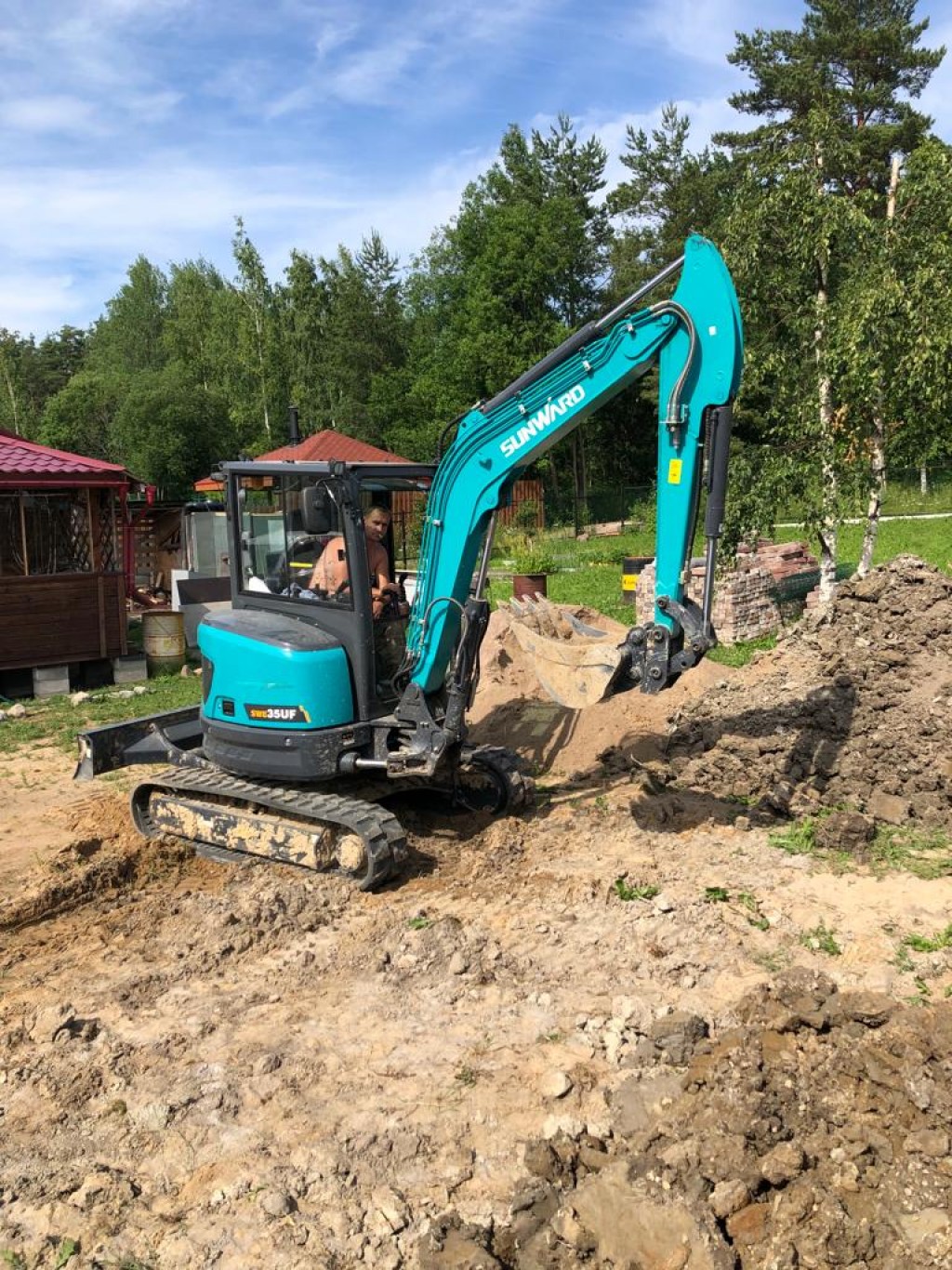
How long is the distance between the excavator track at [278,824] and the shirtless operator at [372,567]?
1.31 metres

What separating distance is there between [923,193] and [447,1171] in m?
11.8

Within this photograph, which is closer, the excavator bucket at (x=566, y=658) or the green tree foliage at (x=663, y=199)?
the excavator bucket at (x=566, y=658)

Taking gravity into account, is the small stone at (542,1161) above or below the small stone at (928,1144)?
below

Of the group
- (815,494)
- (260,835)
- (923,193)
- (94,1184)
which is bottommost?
(94,1184)

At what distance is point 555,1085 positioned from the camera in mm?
4430

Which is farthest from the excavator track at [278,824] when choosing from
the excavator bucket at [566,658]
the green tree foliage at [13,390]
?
the green tree foliage at [13,390]

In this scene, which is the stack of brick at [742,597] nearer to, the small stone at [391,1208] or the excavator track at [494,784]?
the excavator track at [494,784]

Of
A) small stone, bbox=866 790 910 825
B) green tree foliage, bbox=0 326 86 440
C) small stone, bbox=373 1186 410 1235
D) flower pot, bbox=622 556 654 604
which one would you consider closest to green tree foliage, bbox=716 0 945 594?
flower pot, bbox=622 556 654 604

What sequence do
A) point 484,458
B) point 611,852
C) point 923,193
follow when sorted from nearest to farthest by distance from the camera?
point 484,458 → point 611,852 → point 923,193

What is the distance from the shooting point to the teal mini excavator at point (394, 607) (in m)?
6.18

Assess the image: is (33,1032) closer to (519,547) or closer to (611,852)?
(611,852)

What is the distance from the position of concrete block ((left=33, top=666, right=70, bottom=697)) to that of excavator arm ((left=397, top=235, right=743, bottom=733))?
8592mm

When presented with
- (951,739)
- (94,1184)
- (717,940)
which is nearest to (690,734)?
(951,739)

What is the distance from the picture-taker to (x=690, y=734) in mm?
9055
